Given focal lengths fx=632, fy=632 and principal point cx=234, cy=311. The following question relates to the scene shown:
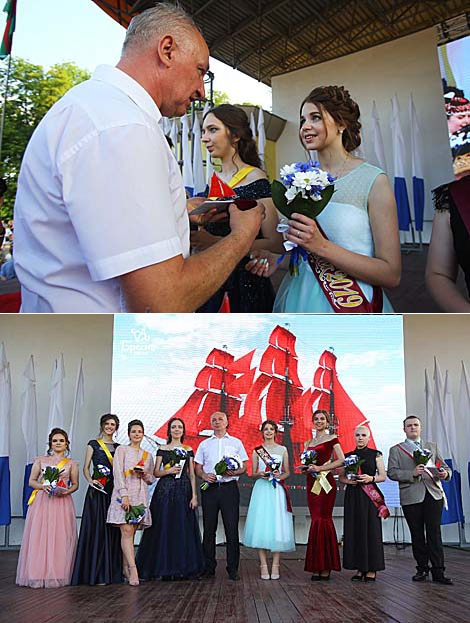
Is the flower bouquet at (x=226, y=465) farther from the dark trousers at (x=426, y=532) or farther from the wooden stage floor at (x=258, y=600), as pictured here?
the dark trousers at (x=426, y=532)

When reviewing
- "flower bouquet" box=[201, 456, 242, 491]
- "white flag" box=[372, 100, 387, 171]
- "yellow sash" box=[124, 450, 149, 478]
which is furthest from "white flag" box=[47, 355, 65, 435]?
"white flag" box=[372, 100, 387, 171]

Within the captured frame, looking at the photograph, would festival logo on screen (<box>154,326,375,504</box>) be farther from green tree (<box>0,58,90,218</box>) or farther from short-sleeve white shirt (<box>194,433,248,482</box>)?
green tree (<box>0,58,90,218</box>)

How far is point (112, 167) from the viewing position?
2.39 feet

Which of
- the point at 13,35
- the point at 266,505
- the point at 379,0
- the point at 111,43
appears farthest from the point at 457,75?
the point at 266,505

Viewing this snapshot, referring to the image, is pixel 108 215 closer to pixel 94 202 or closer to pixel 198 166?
pixel 94 202

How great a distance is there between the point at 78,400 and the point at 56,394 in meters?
0.03

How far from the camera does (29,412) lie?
2.57ft

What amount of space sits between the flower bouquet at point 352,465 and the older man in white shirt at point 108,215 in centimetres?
29

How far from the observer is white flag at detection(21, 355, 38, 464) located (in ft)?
2.52

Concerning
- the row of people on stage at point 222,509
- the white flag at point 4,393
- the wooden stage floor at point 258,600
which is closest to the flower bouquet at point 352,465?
the row of people on stage at point 222,509

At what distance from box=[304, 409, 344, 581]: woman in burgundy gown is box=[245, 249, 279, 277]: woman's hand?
0.55 m

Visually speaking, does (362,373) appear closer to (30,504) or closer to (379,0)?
(30,504)

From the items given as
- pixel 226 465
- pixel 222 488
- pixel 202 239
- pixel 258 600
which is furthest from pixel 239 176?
pixel 258 600

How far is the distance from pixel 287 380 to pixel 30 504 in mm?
373
